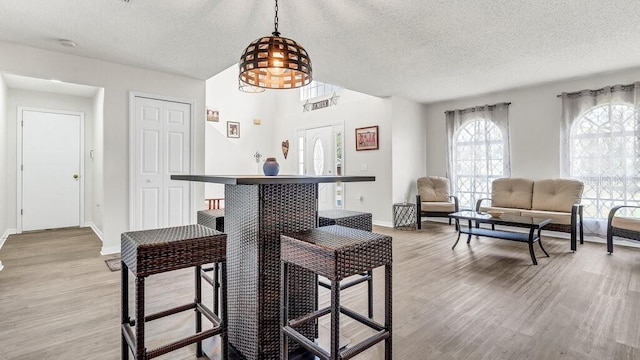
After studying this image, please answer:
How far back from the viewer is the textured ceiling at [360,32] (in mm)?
2600

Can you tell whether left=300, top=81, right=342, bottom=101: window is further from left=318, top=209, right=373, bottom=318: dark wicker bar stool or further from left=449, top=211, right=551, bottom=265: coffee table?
left=318, top=209, right=373, bottom=318: dark wicker bar stool

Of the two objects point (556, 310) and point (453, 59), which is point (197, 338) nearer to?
point (556, 310)

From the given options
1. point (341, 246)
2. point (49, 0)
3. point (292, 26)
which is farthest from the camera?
point (292, 26)

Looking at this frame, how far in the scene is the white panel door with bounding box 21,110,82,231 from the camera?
16.7ft

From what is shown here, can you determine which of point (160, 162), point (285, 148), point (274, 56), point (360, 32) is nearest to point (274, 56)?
point (274, 56)

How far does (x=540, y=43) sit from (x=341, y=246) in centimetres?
348

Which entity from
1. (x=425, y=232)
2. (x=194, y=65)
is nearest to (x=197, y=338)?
(x=194, y=65)

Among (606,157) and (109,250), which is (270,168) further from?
(606,157)

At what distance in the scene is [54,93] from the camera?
5250 mm

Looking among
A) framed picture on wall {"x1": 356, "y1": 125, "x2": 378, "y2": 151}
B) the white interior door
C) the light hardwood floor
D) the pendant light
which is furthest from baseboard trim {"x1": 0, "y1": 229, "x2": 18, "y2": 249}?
framed picture on wall {"x1": 356, "y1": 125, "x2": 378, "y2": 151}

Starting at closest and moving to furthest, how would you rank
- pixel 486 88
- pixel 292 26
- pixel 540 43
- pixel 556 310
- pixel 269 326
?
pixel 269 326, pixel 556 310, pixel 292 26, pixel 540 43, pixel 486 88

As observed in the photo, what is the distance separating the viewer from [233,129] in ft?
23.3

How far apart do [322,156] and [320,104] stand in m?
1.11

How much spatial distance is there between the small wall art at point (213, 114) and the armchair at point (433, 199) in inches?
172
